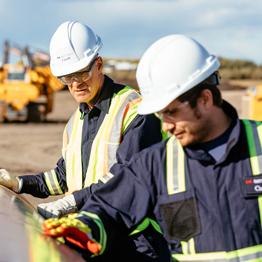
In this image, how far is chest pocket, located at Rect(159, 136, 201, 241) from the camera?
1817 mm

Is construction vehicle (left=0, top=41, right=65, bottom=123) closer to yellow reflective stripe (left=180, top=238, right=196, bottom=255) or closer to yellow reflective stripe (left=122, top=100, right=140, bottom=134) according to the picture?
yellow reflective stripe (left=122, top=100, right=140, bottom=134)

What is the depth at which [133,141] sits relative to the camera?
8.18 feet

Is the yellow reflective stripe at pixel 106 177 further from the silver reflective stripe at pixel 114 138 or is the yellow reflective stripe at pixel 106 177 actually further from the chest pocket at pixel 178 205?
the chest pocket at pixel 178 205

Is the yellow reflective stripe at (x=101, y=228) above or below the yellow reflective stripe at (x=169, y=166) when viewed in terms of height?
below

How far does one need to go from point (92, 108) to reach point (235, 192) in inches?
51.9

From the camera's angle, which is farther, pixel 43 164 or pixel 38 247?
pixel 43 164

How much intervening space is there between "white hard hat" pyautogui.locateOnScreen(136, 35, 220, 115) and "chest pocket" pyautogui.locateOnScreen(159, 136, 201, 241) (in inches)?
11.1

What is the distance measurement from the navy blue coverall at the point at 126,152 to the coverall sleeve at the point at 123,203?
334 mm

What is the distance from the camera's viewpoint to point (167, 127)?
187cm

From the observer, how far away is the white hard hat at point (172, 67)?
72.6 inches

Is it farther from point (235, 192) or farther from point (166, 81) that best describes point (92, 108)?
point (235, 192)

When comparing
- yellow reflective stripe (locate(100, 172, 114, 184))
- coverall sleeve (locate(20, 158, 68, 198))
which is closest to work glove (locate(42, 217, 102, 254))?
yellow reflective stripe (locate(100, 172, 114, 184))

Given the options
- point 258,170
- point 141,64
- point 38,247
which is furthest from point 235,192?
point 38,247

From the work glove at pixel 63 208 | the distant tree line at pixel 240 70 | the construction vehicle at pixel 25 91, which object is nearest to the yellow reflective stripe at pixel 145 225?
the work glove at pixel 63 208
